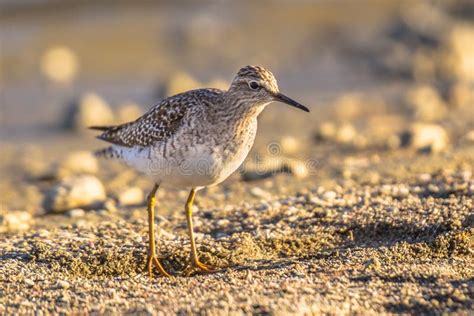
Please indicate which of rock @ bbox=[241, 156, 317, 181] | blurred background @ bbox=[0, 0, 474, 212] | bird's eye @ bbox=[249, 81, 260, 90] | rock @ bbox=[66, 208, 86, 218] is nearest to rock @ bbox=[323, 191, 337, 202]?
rock @ bbox=[241, 156, 317, 181]

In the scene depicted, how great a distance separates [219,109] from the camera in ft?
26.9

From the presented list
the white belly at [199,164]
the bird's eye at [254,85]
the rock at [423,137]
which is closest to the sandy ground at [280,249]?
the white belly at [199,164]

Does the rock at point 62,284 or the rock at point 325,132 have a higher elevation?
the rock at point 325,132

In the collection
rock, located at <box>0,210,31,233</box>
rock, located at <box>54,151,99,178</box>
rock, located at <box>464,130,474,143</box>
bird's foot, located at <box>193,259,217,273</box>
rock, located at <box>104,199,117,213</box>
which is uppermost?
rock, located at <box>464,130,474,143</box>

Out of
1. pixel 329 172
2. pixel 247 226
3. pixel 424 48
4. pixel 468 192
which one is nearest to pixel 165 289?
pixel 247 226

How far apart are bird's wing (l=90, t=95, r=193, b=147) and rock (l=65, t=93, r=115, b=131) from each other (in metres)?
6.49

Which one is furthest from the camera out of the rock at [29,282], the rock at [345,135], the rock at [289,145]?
the rock at [345,135]

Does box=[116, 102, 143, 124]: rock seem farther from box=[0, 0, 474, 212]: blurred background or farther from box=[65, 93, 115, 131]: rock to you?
box=[65, 93, 115, 131]: rock

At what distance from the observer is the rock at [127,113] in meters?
15.7

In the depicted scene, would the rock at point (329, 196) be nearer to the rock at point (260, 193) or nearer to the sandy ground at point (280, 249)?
the sandy ground at point (280, 249)

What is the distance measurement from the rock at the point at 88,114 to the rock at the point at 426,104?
5619 millimetres

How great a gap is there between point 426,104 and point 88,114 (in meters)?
6.30

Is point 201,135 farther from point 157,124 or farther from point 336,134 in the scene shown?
point 336,134

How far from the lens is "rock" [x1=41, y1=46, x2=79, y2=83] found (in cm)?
2034
